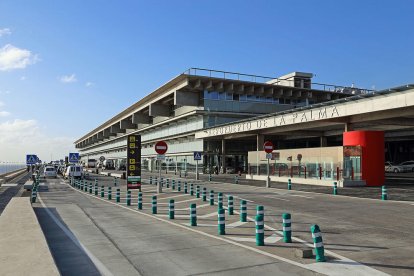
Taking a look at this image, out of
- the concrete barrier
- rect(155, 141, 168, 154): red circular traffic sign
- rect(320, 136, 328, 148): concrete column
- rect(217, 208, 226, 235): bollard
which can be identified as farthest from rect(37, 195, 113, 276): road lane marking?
rect(320, 136, 328, 148): concrete column

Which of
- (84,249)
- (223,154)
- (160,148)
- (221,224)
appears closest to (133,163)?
(160,148)

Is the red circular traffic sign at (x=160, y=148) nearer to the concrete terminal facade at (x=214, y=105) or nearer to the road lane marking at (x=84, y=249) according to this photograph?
the road lane marking at (x=84, y=249)

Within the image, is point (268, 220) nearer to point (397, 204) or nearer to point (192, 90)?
point (397, 204)

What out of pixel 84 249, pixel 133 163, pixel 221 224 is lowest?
pixel 84 249

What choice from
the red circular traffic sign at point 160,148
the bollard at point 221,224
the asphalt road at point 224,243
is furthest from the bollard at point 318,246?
the red circular traffic sign at point 160,148

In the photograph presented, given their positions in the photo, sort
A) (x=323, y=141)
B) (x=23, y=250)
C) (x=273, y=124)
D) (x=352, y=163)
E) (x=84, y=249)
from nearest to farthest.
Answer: (x=23, y=250) → (x=84, y=249) → (x=352, y=163) → (x=273, y=124) → (x=323, y=141)

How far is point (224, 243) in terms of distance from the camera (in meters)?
10.5

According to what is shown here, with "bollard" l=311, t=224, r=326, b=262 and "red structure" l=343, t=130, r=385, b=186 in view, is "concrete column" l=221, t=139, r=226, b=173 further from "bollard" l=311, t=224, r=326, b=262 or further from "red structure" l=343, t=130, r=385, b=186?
"bollard" l=311, t=224, r=326, b=262

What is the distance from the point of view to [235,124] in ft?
182

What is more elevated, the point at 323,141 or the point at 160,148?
the point at 323,141

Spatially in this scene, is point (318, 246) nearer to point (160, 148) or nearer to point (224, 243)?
point (224, 243)

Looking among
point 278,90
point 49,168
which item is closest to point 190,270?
point 49,168

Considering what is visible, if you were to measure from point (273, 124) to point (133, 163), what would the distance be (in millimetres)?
20993

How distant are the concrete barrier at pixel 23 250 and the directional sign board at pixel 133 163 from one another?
54.0ft
